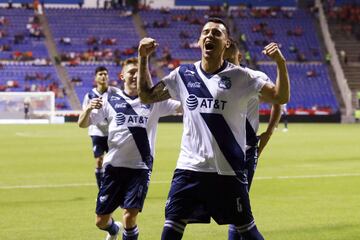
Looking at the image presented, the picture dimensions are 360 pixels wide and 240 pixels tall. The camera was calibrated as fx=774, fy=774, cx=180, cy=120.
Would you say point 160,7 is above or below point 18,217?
below

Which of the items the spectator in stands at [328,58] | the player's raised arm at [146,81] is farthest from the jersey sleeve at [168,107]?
the spectator in stands at [328,58]

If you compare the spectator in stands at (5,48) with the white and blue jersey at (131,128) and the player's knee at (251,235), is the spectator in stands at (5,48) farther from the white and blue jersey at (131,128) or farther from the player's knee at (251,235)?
the player's knee at (251,235)

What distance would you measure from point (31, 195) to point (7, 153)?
34.8ft

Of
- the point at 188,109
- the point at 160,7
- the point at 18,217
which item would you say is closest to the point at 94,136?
the point at 18,217

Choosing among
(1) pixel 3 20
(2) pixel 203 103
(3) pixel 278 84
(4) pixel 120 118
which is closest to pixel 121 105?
(4) pixel 120 118

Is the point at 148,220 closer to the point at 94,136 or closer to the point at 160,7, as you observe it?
the point at 94,136

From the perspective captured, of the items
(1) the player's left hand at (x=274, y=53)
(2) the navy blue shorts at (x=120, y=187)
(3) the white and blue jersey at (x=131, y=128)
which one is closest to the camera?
(1) the player's left hand at (x=274, y=53)

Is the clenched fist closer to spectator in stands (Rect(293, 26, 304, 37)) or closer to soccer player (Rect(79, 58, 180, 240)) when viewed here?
soccer player (Rect(79, 58, 180, 240))

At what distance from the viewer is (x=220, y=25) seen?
635 centimetres

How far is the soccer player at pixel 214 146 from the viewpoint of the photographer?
6301 mm

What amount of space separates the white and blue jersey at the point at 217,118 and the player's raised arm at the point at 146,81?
24 cm

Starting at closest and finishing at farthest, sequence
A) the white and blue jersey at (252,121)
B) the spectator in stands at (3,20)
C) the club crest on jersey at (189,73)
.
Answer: the club crest on jersey at (189,73)
the white and blue jersey at (252,121)
the spectator in stands at (3,20)

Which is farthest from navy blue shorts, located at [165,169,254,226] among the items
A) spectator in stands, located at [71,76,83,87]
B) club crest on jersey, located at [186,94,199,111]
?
spectator in stands, located at [71,76,83,87]

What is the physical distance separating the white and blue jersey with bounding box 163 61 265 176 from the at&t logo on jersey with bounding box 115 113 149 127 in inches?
95.5
